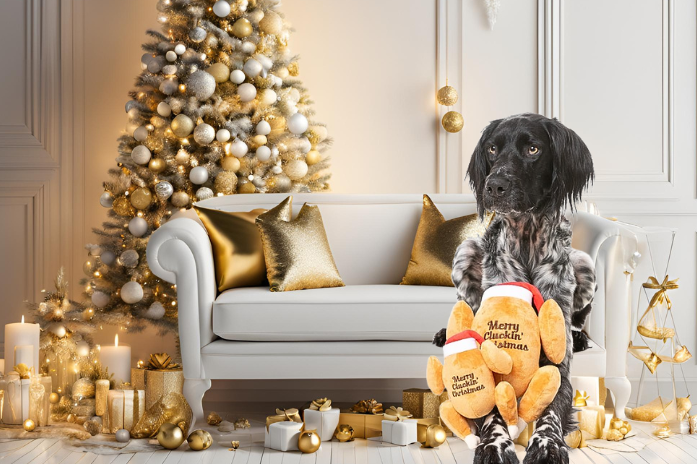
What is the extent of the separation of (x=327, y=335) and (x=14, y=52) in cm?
255

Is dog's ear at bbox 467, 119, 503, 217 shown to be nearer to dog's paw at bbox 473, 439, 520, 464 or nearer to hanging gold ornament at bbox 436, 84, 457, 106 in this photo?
dog's paw at bbox 473, 439, 520, 464

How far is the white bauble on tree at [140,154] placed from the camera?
2.93 m

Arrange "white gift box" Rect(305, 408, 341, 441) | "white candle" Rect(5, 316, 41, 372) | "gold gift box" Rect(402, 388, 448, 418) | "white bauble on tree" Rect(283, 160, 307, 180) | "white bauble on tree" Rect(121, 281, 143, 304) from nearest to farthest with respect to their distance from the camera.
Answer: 1. "white gift box" Rect(305, 408, 341, 441)
2. "gold gift box" Rect(402, 388, 448, 418)
3. "white candle" Rect(5, 316, 41, 372)
4. "white bauble on tree" Rect(121, 281, 143, 304)
5. "white bauble on tree" Rect(283, 160, 307, 180)

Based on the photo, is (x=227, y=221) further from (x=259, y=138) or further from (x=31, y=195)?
(x=31, y=195)

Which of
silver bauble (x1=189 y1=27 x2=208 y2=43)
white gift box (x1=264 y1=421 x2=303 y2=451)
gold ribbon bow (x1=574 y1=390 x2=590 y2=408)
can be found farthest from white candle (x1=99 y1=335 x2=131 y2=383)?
gold ribbon bow (x1=574 y1=390 x2=590 y2=408)

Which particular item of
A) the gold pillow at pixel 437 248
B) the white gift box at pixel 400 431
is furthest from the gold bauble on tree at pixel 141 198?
the white gift box at pixel 400 431

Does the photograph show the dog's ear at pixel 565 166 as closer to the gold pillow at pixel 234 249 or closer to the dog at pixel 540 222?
the dog at pixel 540 222

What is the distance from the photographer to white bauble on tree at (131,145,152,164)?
2.93m

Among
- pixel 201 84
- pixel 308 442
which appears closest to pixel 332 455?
pixel 308 442

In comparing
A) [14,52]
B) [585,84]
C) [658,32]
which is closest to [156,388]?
[14,52]

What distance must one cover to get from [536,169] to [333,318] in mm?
1310

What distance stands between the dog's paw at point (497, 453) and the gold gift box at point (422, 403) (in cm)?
133

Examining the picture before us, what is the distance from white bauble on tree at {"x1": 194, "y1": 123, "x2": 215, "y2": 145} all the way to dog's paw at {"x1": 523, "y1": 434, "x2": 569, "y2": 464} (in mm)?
2308

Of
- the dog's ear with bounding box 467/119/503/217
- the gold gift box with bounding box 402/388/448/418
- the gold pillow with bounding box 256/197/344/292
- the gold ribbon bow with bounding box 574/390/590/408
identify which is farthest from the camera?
the gold pillow with bounding box 256/197/344/292
